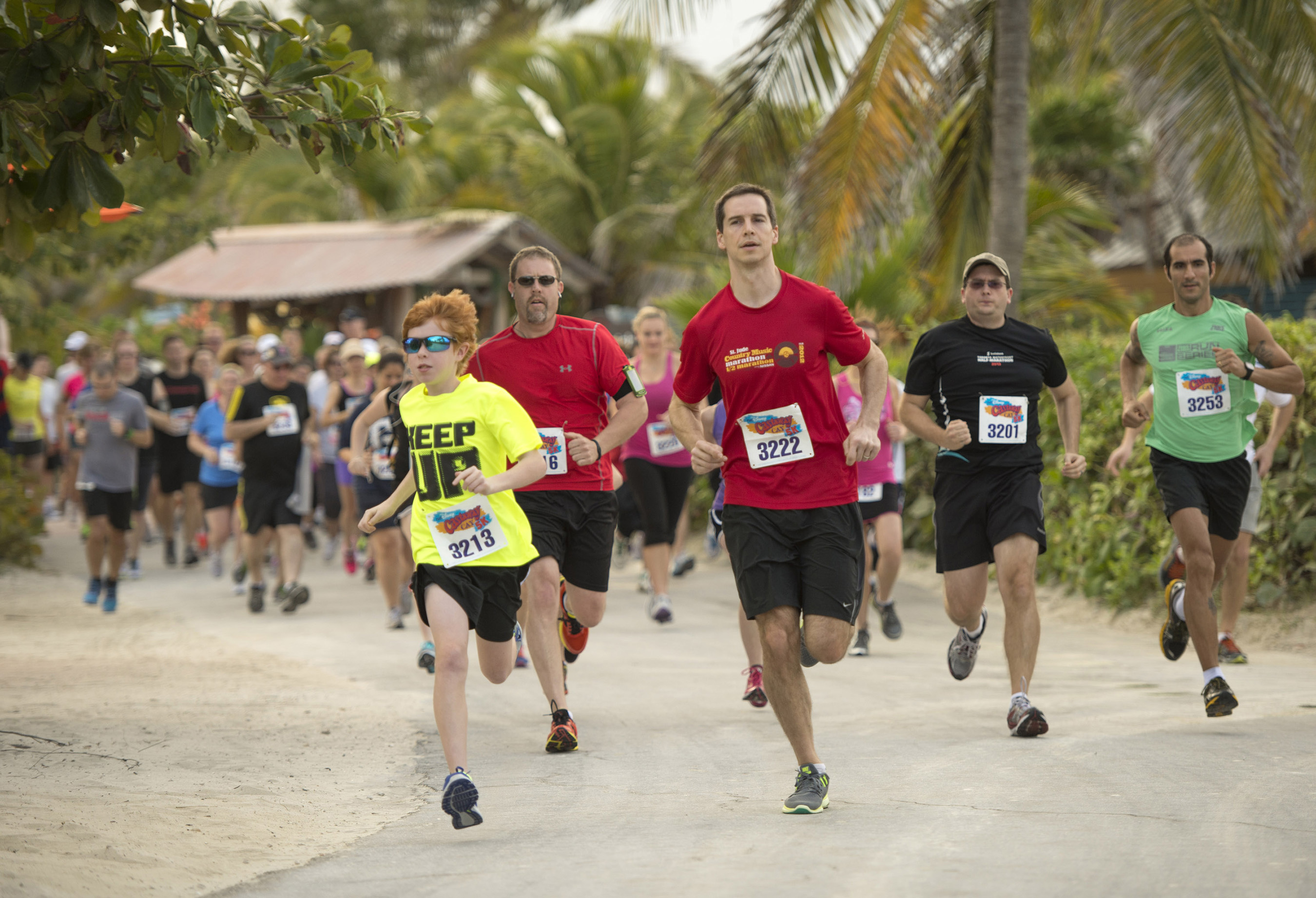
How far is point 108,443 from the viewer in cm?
1209

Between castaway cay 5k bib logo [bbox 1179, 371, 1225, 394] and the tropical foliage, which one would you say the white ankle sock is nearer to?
castaway cay 5k bib logo [bbox 1179, 371, 1225, 394]

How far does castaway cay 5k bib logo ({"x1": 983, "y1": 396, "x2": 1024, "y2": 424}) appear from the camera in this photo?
651 centimetres

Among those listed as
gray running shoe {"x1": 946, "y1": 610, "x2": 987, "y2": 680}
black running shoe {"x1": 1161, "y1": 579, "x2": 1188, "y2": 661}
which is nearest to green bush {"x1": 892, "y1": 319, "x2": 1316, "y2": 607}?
black running shoe {"x1": 1161, "y1": 579, "x2": 1188, "y2": 661}

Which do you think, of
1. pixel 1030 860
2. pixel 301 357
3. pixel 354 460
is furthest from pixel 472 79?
pixel 1030 860

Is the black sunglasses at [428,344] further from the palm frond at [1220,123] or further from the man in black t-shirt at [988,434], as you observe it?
the palm frond at [1220,123]

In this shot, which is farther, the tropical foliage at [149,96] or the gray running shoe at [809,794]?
the tropical foliage at [149,96]

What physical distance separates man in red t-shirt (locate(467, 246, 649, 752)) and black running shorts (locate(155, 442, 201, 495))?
9.32m

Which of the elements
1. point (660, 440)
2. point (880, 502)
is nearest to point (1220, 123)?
point (880, 502)

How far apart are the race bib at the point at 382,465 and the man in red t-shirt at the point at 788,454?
15.9 ft

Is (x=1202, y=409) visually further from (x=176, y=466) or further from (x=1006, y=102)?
(x=176, y=466)

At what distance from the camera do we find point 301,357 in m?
17.5

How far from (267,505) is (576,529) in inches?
224

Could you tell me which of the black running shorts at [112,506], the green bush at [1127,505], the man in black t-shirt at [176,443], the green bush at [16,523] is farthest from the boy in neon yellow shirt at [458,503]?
the green bush at [16,523]

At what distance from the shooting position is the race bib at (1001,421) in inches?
256
